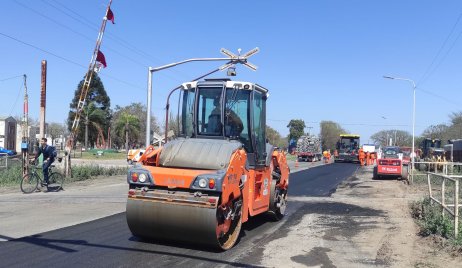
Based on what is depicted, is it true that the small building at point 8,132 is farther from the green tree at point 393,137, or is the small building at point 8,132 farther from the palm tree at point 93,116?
the green tree at point 393,137

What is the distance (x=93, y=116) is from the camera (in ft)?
278

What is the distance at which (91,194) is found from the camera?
54.7ft

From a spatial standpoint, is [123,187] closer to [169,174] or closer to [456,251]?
[169,174]

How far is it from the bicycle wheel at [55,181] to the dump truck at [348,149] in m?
44.0

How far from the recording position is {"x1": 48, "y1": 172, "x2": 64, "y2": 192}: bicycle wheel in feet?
57.4

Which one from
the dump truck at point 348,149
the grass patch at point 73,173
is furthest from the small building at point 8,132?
the grass patch at point 73,173

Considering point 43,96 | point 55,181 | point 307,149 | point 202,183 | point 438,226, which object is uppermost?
point 43,96

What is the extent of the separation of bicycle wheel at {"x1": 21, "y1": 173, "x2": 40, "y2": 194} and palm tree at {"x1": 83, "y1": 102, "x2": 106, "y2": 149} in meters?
68.3

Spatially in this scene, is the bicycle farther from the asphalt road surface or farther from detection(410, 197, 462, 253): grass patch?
detection(410, 197, 462, 253): grass patch

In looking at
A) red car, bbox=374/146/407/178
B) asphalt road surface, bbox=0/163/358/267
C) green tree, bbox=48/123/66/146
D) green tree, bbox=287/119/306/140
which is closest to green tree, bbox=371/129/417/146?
green tree, bbox=287/119/306/140

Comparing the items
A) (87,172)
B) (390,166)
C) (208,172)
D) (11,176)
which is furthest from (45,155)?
(390,166)

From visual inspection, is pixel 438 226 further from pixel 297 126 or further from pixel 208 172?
pixel 297 126

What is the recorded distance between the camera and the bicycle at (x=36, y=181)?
16.4 metres

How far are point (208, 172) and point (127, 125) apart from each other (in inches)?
3294
